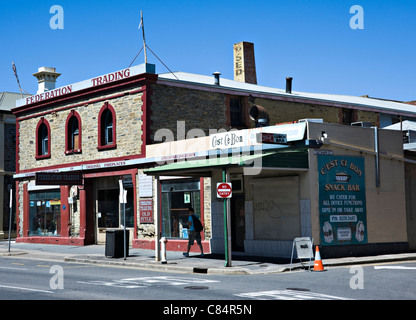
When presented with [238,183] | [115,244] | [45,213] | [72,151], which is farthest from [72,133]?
[238,183]

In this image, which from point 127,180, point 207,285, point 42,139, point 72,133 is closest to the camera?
point 207,285

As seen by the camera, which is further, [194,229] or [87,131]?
[87,131]

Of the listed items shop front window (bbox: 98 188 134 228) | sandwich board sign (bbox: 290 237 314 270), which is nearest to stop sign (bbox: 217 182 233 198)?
sandwich board sign (bbox: 290 237 314 270)

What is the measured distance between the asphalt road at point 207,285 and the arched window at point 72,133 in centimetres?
1236

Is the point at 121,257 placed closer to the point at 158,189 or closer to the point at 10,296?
the point at 158,189

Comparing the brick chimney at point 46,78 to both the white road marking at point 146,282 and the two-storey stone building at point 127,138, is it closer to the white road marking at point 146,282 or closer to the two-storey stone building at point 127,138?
the two-storey stone building at point 127,138

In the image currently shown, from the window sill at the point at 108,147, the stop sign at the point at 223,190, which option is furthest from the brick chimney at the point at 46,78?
the stop sign at the point at 223,190

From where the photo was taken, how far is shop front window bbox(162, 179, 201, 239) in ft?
79.0

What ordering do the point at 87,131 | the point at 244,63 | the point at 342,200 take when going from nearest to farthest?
the point at 342,200 < the point at 87,131 < the point at 244,63

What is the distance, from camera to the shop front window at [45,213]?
31.2m

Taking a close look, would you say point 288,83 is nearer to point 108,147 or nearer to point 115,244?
point 108,147

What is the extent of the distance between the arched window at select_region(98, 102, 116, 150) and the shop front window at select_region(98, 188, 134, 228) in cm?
231

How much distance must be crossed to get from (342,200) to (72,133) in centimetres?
1524

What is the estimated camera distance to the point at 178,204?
2480 centimetres
